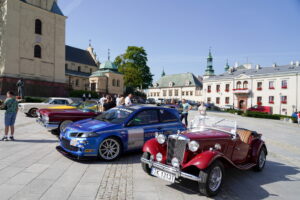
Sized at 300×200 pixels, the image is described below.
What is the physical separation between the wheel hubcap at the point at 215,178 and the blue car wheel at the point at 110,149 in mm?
2909

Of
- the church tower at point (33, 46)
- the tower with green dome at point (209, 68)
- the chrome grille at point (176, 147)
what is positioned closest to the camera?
the chrome grille at point (176, 147)

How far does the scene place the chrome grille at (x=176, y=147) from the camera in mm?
4699

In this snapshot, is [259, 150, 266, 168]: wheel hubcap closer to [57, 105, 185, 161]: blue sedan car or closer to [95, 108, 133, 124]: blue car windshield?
[57, 105, 185, 161]: blue sedan car

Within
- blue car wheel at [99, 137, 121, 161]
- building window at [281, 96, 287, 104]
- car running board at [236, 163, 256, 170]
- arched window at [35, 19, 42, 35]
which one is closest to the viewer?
car running board at [236, 163, 256, 170]

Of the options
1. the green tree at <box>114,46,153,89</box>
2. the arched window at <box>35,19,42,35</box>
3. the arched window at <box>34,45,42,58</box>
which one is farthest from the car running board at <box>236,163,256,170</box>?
the green tree at <box>114,46,153,89</box>

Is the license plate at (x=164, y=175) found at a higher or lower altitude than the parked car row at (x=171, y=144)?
lower

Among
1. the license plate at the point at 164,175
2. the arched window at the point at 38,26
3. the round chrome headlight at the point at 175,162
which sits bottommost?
the license plate at the point at 164,175

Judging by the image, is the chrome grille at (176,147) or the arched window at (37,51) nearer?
the chrome grille at (176,147)

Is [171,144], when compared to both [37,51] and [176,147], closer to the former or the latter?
[176,147]

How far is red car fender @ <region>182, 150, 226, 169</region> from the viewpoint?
4250 millimetres

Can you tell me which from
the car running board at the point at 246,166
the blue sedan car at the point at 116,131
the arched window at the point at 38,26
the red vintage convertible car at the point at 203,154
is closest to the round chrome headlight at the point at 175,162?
the red vintage convertible car at the point at 203,154

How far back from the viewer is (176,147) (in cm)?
483

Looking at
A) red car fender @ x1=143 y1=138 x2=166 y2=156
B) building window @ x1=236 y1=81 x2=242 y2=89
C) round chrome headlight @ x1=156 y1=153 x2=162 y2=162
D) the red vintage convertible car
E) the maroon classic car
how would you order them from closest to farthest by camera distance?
the red vintage convertible car → round chrome headlight @ x1=156 y1=153 x2=162 y2=162 → red car fender @ x1=143 y1=138 x2=166 y2=156 → the maroon classic car → building window @ x1=236 y1=81 x2=242 y2=89

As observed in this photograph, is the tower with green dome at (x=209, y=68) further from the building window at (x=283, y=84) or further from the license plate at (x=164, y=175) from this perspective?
the license plate at (x=164, y=175)
